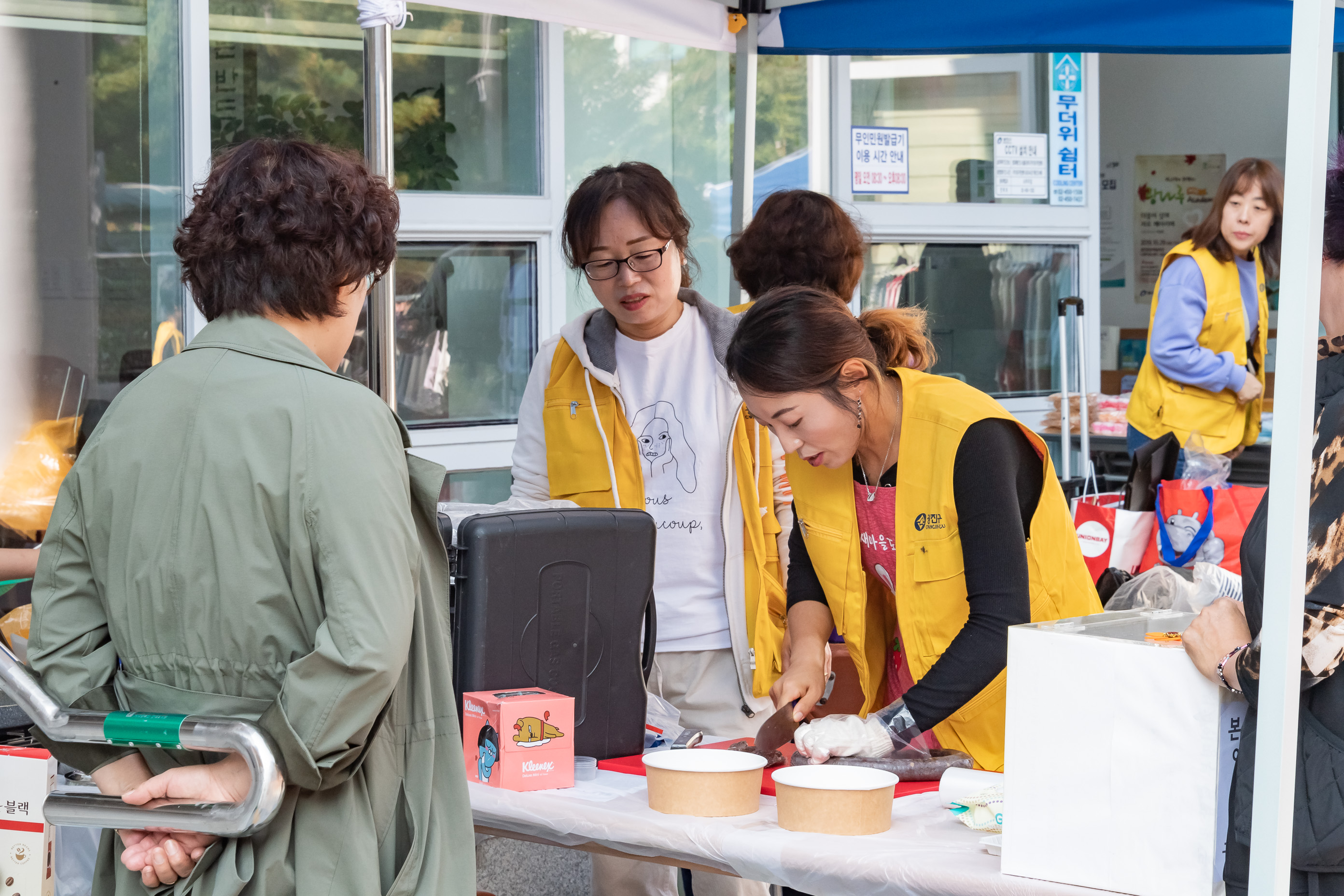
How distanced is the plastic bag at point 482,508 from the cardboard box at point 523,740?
240mm

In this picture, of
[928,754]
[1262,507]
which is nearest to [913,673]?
[928,754]

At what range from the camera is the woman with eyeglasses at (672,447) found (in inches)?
89.1

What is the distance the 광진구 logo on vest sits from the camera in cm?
180

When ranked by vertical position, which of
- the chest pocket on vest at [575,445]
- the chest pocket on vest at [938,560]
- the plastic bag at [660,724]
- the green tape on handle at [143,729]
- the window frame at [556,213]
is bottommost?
the plastic bag at [660,724]

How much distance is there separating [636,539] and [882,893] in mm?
654

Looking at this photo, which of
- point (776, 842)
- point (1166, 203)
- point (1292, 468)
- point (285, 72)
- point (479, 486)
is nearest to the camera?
point (1292, 468)

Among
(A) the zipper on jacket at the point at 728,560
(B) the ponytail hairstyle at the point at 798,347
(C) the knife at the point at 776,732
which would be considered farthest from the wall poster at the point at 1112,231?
(C) the knife at the point at 776,732

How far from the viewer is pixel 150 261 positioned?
3199 mm

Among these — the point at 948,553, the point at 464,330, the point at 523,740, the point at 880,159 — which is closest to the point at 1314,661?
the point at 948,553

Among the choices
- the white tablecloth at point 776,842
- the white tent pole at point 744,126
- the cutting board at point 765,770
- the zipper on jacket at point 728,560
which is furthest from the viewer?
the white tent pole at point 744,126

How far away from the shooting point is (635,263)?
227 centimetres

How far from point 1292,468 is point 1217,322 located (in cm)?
310

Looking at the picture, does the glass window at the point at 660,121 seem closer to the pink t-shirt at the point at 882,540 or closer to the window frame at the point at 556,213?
the window frame at the point at 556,213

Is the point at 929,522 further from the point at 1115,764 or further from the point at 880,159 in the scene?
the point at 880,159
